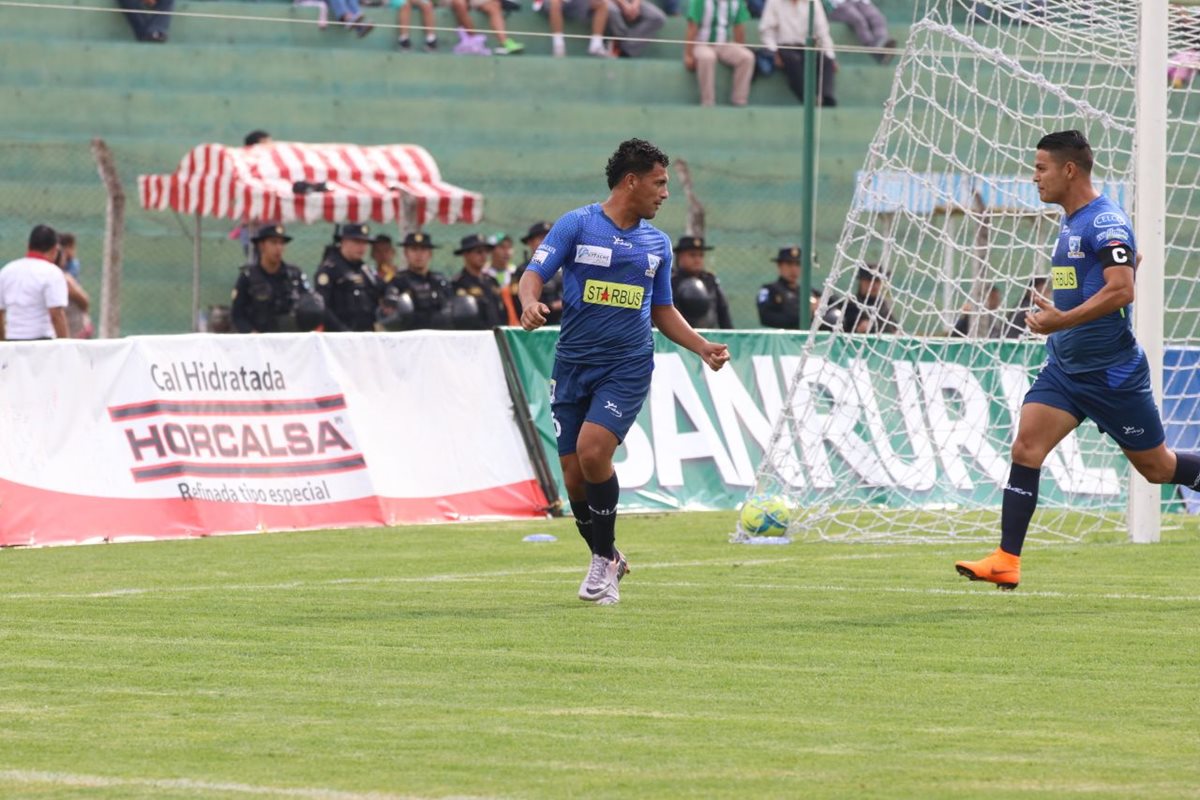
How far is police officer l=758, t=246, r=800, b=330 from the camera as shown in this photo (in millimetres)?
20203

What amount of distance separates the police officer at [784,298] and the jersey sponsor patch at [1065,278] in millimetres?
9865

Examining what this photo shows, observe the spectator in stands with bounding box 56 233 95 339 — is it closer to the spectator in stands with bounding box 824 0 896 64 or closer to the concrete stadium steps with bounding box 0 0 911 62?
the concrete stadium steps with bounding box 0 0 911 62

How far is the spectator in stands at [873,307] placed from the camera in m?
14.4

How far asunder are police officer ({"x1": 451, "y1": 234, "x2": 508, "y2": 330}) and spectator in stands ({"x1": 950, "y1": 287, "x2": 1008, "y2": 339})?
17.4 ft

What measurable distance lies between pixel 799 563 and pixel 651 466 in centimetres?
427

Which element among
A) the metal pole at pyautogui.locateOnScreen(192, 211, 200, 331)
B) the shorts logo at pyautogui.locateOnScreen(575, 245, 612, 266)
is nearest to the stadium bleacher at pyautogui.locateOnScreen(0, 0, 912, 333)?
the metal pole at pyautogui.locateOnScreen(192, 211, 200, 331)

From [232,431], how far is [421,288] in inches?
218

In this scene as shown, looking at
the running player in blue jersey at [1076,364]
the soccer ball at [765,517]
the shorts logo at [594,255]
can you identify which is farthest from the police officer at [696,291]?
the running player in blue jersey at [1076,364]

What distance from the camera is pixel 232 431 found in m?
14.6

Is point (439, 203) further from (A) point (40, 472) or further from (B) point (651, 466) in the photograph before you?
(A) point (40, 472)

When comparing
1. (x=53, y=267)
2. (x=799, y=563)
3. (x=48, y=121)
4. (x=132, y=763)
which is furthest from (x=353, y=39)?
(x=132, y=763)

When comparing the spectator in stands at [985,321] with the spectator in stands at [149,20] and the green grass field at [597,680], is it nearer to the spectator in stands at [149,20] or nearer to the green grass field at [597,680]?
the green grass field at [597,680]

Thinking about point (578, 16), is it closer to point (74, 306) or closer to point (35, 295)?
point (74, 306)

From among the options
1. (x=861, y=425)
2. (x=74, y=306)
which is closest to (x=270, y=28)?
(x=74, y=306)
